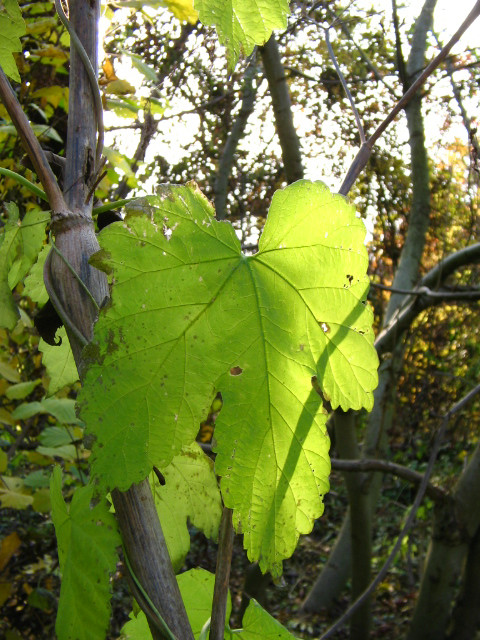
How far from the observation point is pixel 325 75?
5.73 metres

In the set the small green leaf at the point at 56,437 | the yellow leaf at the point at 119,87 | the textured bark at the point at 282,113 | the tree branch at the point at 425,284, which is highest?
the textured bark at the point at 282,113

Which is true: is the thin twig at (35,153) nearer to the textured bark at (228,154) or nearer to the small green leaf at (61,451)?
the small green leaf at (61,451)

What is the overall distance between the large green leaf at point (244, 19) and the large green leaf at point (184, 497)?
0.45 m

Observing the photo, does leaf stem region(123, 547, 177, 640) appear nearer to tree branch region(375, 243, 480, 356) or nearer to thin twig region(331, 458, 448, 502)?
thin twig region(331, 458, 448, 502)

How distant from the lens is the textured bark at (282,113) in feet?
10.4

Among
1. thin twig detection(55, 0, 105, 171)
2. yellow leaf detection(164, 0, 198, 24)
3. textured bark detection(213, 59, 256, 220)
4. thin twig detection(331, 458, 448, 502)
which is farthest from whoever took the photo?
textured bark detection(213, 59, 256, 220)

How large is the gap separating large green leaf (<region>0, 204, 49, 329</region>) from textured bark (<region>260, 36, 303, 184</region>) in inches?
100

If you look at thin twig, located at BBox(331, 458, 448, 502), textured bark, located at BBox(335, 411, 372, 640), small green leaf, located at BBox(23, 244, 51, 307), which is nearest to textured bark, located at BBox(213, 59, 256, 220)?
textured bark, located at BBox(335, 411, 372, 640)

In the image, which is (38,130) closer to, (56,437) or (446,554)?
(56,437)

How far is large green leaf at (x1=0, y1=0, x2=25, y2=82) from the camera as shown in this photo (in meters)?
0.72

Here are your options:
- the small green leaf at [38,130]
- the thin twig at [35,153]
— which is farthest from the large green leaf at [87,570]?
the small green leaf at [38,130]

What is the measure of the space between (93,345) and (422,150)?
14.8 feet

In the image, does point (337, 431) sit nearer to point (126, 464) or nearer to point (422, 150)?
point (422, 150)

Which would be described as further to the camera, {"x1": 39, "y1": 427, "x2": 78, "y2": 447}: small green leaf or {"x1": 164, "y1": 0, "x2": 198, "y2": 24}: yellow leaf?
{"x1": 39, "y1": 427, "x2": 78, "y2": 447}: small green leaf
